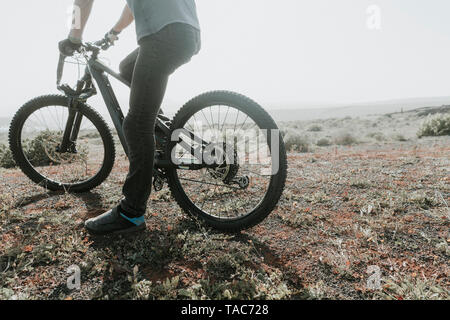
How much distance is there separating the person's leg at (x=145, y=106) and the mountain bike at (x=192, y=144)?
0.35 meters

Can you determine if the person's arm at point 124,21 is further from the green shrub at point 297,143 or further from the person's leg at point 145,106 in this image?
the green shrub at point 297,143

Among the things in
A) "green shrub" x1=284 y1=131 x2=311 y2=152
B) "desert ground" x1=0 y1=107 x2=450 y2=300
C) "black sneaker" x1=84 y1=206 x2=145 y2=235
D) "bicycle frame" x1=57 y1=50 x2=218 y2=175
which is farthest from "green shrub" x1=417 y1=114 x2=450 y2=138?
"black sneaker" x1=84 y1=206 x2=145 y2=235

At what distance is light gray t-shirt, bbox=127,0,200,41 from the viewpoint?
76.4 inches

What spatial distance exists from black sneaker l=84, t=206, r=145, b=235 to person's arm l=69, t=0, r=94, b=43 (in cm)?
168

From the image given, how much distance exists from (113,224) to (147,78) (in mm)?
1185

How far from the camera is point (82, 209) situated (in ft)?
9.06

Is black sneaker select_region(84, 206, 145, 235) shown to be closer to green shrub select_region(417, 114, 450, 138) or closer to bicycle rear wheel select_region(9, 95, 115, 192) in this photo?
bicycle rear wheel select_region(9, 95, 115, 192)

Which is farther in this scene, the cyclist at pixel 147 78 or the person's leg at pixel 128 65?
the person's leg at pixel 128 65

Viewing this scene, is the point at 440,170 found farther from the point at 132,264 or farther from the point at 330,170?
the point at 132,264

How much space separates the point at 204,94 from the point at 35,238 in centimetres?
177

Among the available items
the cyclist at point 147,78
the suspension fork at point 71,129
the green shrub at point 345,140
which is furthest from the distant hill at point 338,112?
the cyclist at point 147,78

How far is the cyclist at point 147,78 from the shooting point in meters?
1.96

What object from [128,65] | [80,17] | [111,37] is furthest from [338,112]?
[80,17]

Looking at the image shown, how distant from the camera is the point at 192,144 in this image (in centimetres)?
252
